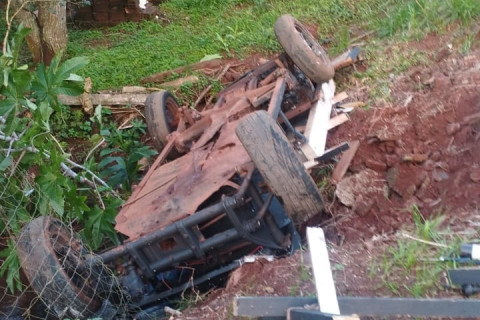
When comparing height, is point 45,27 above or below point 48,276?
above

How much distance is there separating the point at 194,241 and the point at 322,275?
1403 mm

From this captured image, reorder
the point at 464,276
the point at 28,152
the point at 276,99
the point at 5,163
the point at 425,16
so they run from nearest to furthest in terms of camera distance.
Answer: the point at 464,276
the point at 5,163
the point at 28,152
the point at 276,99
the point at 425,16

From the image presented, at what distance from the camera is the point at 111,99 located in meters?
7.63

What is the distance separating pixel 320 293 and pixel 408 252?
33.2 inches

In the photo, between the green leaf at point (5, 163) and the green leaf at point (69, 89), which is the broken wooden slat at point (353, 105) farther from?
the green leaf at point (5, 163)

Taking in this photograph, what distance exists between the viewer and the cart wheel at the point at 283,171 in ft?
12.8

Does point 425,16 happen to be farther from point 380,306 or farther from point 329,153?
point 380,306

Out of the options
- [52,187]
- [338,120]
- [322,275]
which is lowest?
[338,120]

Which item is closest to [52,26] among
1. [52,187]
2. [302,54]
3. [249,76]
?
[249,76]

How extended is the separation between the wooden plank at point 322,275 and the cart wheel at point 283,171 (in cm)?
75

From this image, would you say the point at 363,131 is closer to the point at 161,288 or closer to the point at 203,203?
the point at 203,203

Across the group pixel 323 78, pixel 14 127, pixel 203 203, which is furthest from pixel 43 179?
pixel 323 78

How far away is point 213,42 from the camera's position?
847 cm

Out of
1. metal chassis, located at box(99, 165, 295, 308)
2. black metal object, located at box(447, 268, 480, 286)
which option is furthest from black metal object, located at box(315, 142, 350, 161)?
black metal object, located at box(447, 268, 480, 286)
